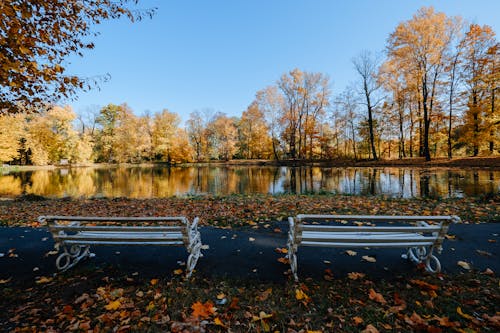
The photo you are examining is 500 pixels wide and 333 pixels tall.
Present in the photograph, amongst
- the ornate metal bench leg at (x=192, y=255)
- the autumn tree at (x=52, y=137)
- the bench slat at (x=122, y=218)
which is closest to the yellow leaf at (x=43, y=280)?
the bench slat at (x=122, y=218)

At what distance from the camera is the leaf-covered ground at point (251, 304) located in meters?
2.15

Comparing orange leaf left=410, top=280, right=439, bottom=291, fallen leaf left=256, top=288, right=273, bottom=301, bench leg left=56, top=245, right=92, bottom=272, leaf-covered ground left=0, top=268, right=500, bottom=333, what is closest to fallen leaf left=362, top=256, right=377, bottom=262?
leaf-covered ground left=0, top=268, right=500, bottom=333

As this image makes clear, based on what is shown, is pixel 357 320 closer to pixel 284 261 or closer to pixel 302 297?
pixel 302 297

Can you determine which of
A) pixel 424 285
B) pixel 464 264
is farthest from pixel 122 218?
pixel 464 264

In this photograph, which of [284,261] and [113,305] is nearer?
[113,305]

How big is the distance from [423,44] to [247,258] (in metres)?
28.2

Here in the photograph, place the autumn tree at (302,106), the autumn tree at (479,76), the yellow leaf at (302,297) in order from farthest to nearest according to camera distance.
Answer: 1. the autumn tree at (302,106)
2. the autumn tree at (479,76)
3. the yellow leaf at (302,297)

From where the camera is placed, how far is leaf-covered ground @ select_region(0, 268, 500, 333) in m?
2.15

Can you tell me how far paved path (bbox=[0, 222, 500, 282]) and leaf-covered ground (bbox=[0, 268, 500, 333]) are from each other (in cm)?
22

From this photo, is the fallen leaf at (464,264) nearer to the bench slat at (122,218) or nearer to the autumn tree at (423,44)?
the bench slat at (122,218)

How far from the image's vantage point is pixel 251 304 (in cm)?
249

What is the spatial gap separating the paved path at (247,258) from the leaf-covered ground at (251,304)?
0.74 ft

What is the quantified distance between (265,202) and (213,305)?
221 inches

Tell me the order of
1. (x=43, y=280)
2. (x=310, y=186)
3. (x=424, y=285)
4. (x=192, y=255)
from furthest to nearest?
(x=310, y=186), (x=192, y=255), (x=43, y=280), (x=424, y=285)
